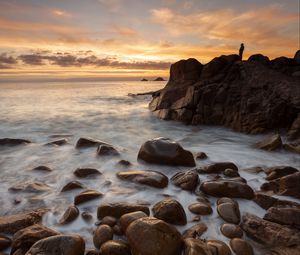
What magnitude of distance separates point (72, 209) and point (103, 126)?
7519 mm

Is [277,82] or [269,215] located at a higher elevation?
[277,82]

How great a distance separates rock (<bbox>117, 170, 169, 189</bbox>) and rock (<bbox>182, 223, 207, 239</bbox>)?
46.4 inches

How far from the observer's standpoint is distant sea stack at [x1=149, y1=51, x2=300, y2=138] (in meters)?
8.48

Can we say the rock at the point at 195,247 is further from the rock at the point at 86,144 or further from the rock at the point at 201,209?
the rock at the point at 86,144

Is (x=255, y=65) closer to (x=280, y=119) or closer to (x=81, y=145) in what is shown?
(x=280, y=119)

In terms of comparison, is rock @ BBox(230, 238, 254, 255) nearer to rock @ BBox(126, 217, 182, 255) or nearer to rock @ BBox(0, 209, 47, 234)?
rock @ BBox(126, 217, 182, 255)

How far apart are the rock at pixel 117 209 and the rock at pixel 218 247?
3.18 feet

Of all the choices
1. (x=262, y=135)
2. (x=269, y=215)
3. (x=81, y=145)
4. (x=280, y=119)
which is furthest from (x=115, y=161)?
(x=280, y=119)

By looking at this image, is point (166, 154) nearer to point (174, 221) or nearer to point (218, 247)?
point (174, 221)

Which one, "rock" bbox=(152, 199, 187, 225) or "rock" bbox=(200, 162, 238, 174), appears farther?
"rock" bbox=(200, 162, 238, 174)

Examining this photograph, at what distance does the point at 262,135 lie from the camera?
832 cm

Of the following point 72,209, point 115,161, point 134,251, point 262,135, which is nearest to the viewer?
point 134,251

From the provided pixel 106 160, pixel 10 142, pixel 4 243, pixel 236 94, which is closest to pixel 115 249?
pixel 4 243

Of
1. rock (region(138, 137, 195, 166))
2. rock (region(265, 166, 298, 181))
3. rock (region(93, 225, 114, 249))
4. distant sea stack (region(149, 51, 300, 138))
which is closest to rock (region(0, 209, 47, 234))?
rock (region(93, 225, 114, 249))
